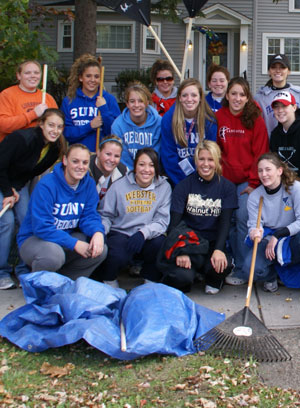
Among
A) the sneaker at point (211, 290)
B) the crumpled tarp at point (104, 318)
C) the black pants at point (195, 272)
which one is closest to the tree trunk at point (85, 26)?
the black pants at point (195, 272)

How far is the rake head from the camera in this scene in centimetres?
389

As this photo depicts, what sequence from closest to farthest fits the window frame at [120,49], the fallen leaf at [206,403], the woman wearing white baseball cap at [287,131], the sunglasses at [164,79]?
the fallen leaf at [206,403]
the woman wearing white baseball cap at [287,131]
the sunglasses at [164,79]
the window frame at [120,49]

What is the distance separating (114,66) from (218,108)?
49.7ft

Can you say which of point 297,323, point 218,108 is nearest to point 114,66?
point 218,108

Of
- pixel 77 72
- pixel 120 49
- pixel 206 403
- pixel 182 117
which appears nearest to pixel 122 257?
pixel 182 117

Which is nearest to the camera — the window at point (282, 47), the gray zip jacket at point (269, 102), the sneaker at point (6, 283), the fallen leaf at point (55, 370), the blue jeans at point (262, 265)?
the fallen leaf at point (55, 370)

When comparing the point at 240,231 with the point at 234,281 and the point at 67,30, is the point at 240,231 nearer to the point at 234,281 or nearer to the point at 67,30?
the point at 234,281

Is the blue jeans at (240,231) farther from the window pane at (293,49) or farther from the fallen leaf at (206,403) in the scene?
the window pane at (293,49)

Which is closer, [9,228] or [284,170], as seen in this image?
[284,170]

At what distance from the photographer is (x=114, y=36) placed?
21.4 m

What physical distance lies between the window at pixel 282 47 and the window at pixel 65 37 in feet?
24.0

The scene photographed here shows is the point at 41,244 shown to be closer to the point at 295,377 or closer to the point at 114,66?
the point at 295,377

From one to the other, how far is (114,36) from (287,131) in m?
17.0

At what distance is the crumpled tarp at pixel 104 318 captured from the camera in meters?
3.82
